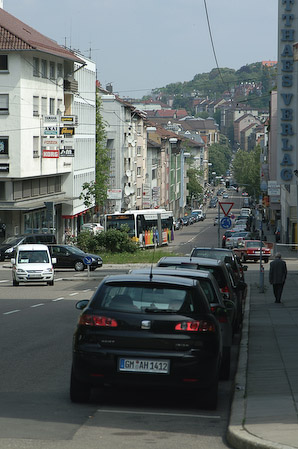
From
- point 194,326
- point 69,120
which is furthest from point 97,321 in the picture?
point 69,120

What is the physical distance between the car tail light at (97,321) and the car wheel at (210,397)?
1225 millimetres

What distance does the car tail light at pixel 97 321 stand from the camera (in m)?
9.67

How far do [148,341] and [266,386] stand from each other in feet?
7.48

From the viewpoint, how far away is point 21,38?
6059 centimetres

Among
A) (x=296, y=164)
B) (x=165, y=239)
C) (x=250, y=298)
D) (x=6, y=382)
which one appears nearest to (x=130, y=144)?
(x=165, y=239)

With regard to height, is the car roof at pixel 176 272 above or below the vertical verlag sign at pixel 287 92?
below

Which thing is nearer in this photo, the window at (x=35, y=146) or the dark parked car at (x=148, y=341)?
the dark parked car at (x=148, y=341)

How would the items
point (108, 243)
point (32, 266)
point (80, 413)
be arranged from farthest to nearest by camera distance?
point (108, 243), point (32, 266), point (80, 413)

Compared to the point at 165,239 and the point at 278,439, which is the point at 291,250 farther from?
the point at 278,439

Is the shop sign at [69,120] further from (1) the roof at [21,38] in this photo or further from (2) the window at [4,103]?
(1) the roof at [21,38]

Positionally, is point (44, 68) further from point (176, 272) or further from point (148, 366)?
point (148, 366)

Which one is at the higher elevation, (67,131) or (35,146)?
(67,131)

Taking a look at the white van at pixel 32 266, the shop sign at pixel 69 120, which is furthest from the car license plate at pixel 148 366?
the shop sign at pixel 69 120

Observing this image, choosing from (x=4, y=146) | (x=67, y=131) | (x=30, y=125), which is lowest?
(x=4, y=146)
